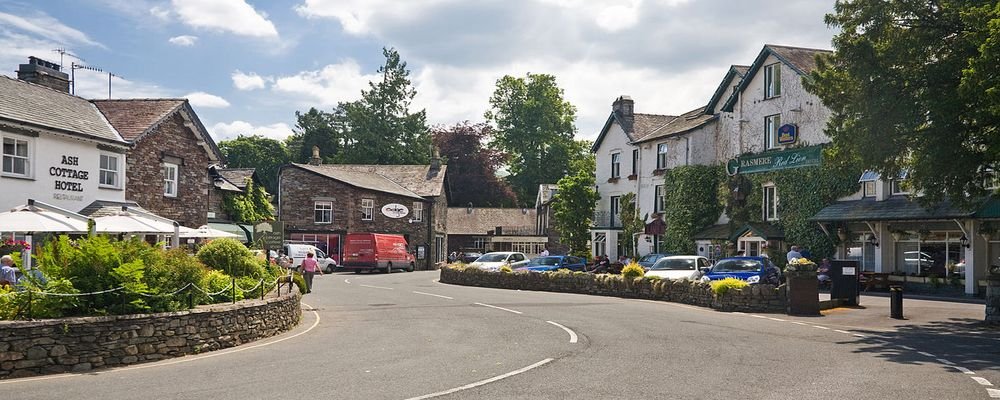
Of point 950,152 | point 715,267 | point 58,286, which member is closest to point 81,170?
point 58,286

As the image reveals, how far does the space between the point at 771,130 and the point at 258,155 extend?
227ft

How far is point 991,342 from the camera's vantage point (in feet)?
48.9

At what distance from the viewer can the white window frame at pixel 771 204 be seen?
124 feet

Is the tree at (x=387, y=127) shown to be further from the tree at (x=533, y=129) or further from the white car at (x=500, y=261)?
the white car at (x=500, y=261)

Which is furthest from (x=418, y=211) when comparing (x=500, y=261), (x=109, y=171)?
(x=109, y=171)

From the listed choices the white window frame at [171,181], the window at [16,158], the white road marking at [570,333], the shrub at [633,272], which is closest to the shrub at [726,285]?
the shrub at [633,272]

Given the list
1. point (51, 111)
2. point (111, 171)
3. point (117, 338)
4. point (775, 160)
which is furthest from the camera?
point (775, 160)

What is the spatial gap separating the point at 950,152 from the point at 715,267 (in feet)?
32.4

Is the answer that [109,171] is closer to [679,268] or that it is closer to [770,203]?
[679,268]

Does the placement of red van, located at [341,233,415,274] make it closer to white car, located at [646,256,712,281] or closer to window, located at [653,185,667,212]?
window, located at [653,185,667,212]

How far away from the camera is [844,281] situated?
75.4 ft

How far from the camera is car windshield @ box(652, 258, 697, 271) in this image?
27.9 meters

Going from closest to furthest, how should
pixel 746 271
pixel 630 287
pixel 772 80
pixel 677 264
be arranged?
pixel 746 271 < pixel 677 264 < pixel 630 287 < pixel 772 80

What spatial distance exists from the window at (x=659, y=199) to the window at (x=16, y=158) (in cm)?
3245
